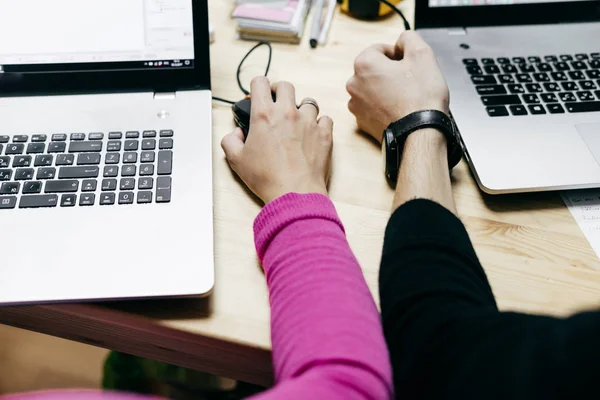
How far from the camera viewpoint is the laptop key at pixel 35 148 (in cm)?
59

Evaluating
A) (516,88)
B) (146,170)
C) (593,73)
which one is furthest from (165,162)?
(593,73)

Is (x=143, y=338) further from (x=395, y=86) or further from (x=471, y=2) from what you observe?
(x=471, y=2)

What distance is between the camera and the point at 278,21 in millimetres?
821

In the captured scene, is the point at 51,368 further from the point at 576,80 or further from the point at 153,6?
the point at 576,80

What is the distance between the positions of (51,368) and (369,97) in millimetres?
934

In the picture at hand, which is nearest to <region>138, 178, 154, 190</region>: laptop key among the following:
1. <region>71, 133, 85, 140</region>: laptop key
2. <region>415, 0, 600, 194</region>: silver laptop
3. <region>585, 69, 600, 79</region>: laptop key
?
<region>71, 133, 85, 140</region>: laptop key

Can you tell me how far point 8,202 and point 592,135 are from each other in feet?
2.18

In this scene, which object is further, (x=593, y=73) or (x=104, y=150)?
(x=593, y=73)

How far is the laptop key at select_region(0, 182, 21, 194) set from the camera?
0.55 metres

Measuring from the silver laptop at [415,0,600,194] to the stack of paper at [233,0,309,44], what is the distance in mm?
197

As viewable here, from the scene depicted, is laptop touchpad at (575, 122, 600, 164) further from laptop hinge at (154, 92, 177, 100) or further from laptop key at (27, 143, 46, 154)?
laptop key at (27, 143, 46, 154)

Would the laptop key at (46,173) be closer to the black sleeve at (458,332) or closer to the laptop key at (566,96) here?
the black sleeve at (458,332)

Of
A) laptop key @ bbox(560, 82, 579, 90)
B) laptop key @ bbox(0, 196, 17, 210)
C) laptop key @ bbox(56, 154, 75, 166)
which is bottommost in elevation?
laptop key @ bbox(0, 196, 17, 210)

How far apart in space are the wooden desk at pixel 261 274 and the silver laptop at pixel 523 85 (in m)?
0.04
